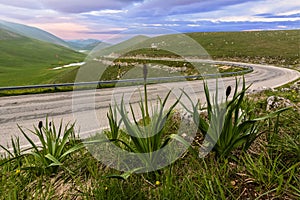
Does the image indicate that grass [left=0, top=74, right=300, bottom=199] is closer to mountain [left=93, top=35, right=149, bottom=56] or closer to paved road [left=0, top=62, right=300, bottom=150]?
mountain [left=93, top=35, right=149, bottom=56]

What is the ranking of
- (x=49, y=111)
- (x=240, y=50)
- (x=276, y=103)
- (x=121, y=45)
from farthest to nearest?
1. (x=240, y=50)
2. (x=49, y=111)
3. (x=276, y=103)
4. (x=121, y=45)

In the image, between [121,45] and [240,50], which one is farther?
[240,50]

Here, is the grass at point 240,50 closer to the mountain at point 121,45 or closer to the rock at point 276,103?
the mountain at point 121,45

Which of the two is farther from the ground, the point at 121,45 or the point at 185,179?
the point at 121,45

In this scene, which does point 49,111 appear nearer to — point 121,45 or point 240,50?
point 121,45

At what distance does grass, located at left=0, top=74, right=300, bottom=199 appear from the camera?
7.21ft

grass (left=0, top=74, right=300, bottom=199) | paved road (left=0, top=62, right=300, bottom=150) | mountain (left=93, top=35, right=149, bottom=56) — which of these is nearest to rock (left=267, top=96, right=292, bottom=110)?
grass (left=0, top=74, right=300, bottom=199)

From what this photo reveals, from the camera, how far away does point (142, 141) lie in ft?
8.50

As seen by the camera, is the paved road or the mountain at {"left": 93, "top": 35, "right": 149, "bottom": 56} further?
the paved road

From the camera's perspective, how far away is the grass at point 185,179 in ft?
7.21

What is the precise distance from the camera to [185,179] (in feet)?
7.79

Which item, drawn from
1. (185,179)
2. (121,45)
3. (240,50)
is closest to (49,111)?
(121,45)

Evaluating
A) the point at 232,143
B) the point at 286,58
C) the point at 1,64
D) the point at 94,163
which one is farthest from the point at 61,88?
the point at 1,64

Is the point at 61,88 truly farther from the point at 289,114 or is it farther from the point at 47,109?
the point at 289,114
